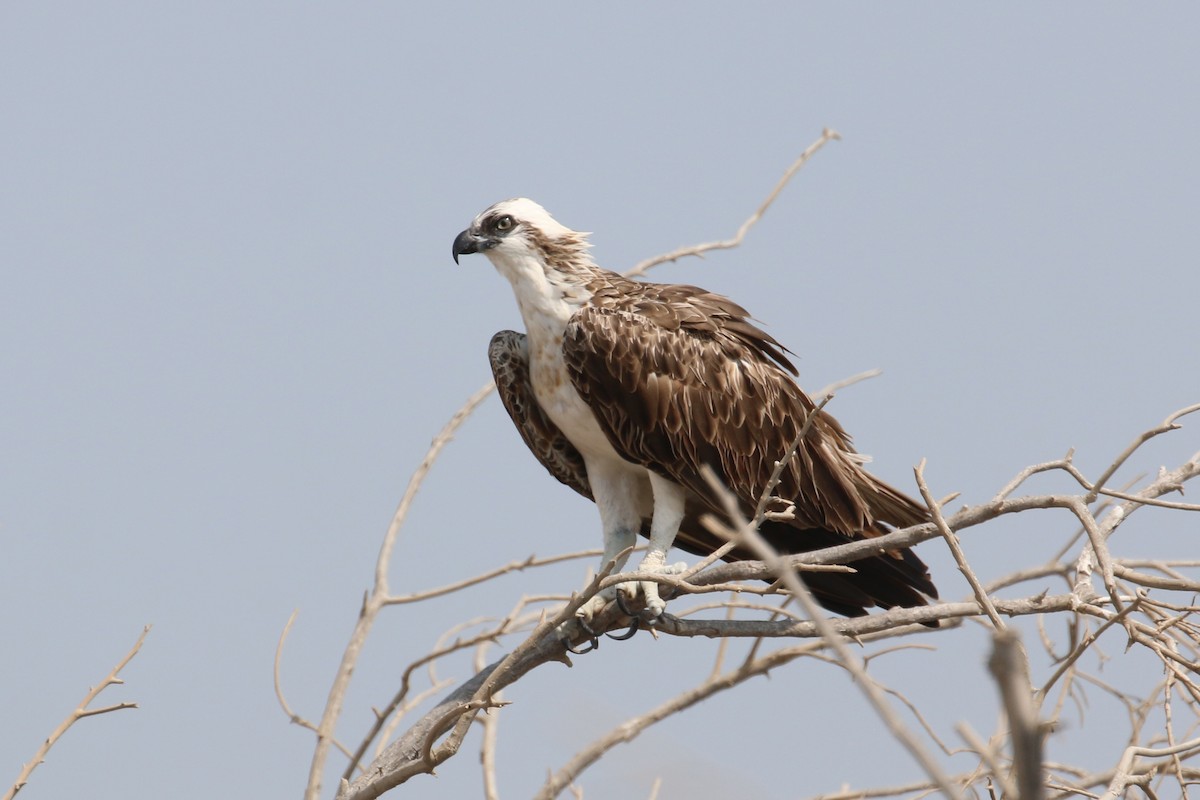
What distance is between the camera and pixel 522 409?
19.2 feet

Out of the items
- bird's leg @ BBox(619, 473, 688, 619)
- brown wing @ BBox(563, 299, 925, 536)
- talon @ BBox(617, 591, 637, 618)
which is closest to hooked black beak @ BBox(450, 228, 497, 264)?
brown wing @ BBox(563, 299, 925, 536)

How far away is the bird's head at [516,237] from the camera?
5.69m

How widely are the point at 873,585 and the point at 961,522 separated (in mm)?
1636

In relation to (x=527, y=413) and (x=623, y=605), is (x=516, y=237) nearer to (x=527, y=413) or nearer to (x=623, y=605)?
(x=527, y=413)

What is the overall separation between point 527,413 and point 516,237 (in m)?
0.76

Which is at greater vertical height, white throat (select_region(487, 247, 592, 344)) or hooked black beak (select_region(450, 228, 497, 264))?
hooked black beak (select_region(450, 228, 497, 264))

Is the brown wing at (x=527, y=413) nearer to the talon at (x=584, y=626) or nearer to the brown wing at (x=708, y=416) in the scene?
the brown wing at (x=708, y=416)

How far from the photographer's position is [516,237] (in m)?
5.71

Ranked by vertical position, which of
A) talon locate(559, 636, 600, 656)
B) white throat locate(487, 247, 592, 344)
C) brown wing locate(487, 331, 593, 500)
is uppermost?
white throat locate(487, 247, 592, 344)

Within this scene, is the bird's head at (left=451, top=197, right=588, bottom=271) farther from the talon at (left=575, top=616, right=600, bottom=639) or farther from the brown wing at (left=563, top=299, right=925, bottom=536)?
the talon at (left=575, top=616, right=600, bottom=639)

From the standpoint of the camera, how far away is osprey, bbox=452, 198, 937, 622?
17.5ft

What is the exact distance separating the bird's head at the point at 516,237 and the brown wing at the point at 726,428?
40 cm

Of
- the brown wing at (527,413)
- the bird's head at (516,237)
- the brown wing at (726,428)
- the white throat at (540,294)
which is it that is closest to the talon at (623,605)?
the brown wing at (726,428)

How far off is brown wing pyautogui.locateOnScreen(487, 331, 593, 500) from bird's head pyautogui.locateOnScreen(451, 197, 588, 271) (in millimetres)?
352
